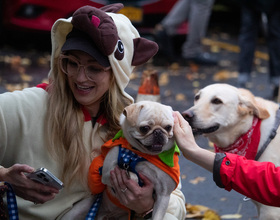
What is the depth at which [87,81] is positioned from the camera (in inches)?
105

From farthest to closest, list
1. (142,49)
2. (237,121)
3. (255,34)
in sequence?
1. (255,34)
2. (237,121)
3. (142,49)

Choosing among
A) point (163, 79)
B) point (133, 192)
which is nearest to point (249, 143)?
point (133, 192)

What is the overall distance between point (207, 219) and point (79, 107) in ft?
5.63

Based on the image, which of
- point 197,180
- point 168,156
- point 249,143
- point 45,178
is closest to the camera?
point 45,178

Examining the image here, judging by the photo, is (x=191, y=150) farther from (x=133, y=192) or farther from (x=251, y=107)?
(x=251, y=107)

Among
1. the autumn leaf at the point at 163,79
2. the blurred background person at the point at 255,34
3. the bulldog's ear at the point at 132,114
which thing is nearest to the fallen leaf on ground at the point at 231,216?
the bulldog's ear at the point at 132,114

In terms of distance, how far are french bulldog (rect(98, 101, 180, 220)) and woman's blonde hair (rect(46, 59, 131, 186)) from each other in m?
0.18

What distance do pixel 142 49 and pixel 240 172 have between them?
2.89 ft

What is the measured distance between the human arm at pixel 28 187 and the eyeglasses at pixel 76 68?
587 mm

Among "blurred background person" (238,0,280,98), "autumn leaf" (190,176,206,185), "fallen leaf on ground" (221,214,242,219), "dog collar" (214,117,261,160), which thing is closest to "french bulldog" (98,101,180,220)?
"dog collar" (214,117,261,160)

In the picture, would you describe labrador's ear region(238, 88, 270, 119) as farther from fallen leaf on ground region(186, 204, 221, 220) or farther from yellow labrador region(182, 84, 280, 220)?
fallen leaf on ground region(186, 204, 221, 220)

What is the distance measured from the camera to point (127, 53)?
277 cm

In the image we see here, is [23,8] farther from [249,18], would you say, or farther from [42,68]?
[249,18]

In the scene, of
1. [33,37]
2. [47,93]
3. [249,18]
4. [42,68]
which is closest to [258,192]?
[47,93]
